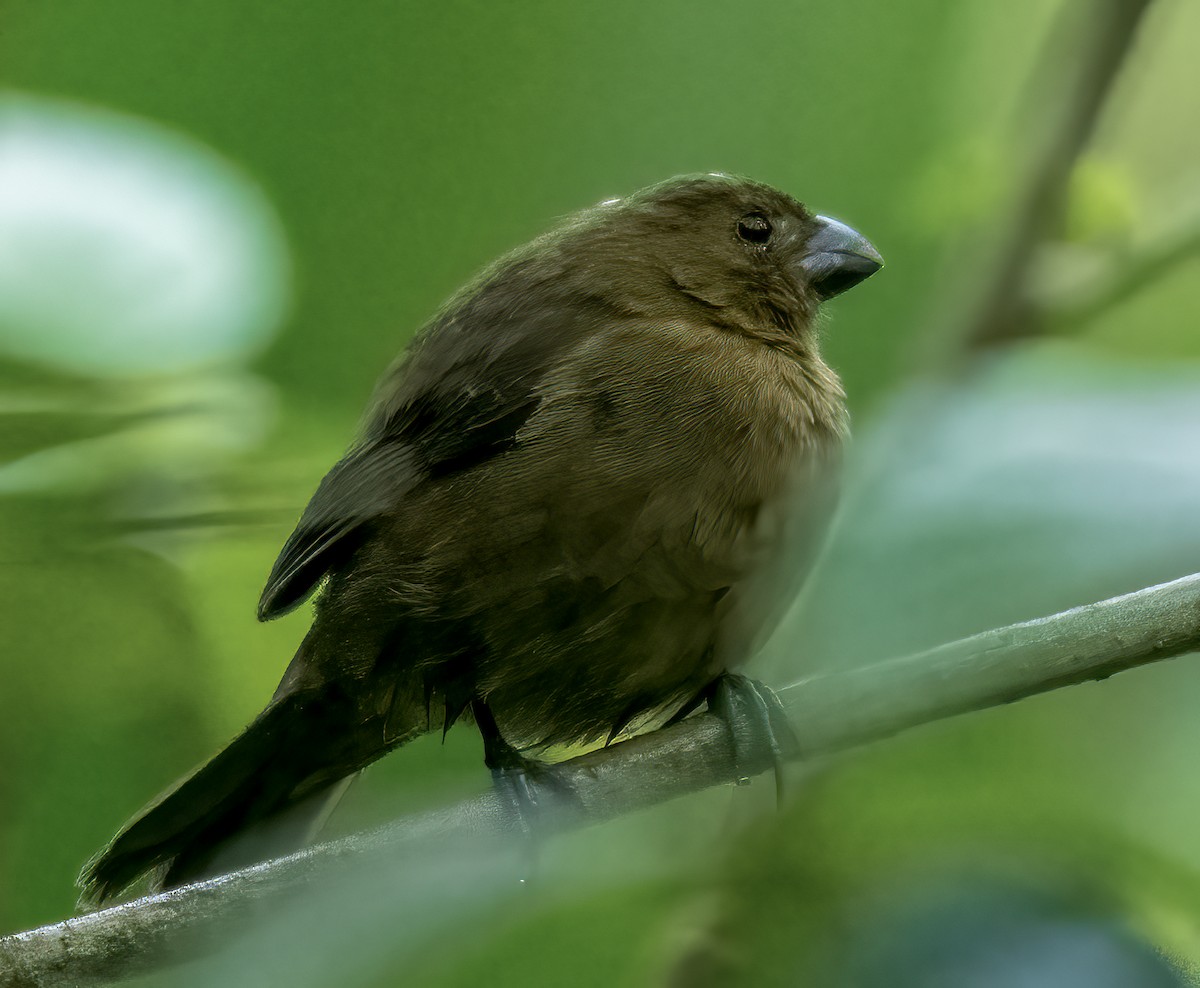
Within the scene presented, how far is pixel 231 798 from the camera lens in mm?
2258

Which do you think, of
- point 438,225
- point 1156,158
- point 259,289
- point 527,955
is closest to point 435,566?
point 438,225

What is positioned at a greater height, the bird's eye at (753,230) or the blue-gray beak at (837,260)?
the bird's eye at (753,230)

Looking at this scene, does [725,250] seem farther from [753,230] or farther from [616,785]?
[616,785]

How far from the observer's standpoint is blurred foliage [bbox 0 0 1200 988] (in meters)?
0.97

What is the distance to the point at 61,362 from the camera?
161cm

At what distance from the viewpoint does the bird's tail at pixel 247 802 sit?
7.04ft

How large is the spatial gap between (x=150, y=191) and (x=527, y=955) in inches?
38.0

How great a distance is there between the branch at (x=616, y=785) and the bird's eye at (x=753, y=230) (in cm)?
116

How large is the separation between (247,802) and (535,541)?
2.30 ft

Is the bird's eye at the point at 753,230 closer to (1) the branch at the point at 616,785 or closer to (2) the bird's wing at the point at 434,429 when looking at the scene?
(2) the bird's wing at the point at 434,429

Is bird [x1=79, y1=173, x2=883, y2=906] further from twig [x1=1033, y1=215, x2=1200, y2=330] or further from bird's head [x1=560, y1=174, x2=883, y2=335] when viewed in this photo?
twig [x1=1033, y1=215, x2=1200, y2=330]

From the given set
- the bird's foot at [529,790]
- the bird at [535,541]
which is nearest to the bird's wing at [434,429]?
the bird at [535,541]

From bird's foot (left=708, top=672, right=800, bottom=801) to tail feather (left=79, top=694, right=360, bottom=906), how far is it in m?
0.65

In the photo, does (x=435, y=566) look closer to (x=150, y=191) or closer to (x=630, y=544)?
(x=630, y=544)
